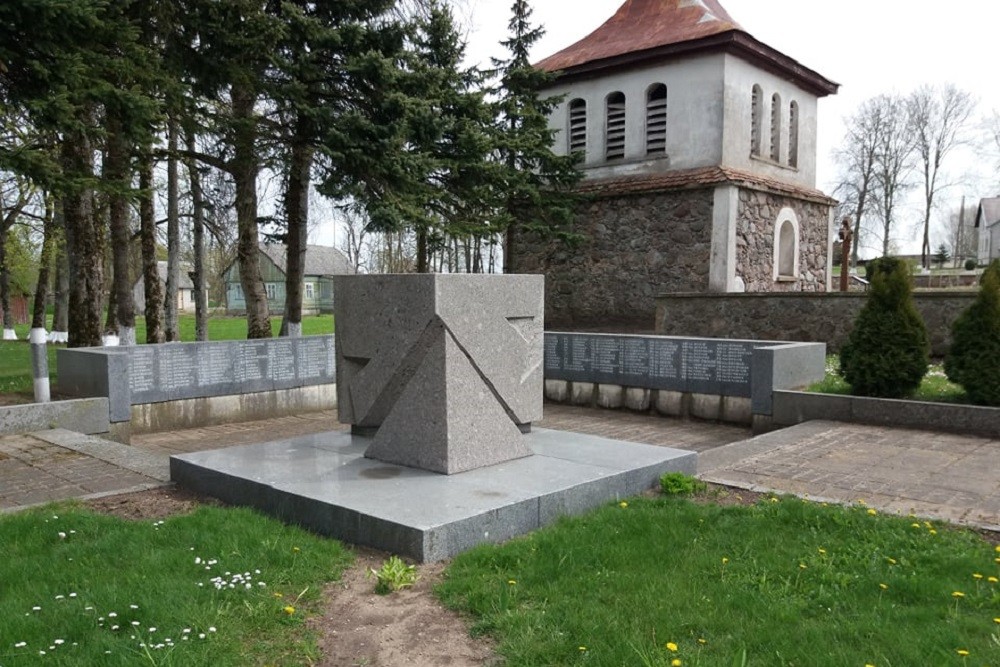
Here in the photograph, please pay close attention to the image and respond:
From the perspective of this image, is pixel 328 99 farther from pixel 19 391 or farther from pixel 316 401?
pixel 19 391

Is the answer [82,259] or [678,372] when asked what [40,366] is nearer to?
[82,259]

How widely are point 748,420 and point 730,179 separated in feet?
25.3

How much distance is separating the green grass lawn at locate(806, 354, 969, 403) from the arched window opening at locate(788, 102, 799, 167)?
394 inches

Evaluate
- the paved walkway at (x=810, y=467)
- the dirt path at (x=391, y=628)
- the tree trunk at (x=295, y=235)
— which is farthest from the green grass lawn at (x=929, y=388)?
the tree trunk at (x=295, y=235)

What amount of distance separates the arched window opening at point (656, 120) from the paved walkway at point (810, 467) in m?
10.8

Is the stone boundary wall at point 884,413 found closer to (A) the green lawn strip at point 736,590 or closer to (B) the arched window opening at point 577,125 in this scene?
(A) the green lawn strip at point 736,590

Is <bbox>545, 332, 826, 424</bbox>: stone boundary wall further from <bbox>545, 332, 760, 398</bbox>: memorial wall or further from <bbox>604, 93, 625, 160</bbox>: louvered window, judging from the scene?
<bbox>604, 93, 625, 160</bbox>: louvered window

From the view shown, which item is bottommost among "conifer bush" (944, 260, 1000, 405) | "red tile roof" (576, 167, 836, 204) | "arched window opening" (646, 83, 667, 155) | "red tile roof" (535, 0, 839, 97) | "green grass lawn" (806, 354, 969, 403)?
"green grass lawn" (806, 354, 969, 403)

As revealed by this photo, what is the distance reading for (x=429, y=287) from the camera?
5398mm

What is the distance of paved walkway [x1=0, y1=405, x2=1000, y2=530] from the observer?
5461 millimetres

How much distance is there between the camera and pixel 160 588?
11.6ft

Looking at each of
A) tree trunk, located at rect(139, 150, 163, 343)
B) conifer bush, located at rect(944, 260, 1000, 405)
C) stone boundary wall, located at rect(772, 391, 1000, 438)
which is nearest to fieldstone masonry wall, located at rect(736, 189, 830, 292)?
stone boundary wall, located at rect(772, 391, 1000, 438)

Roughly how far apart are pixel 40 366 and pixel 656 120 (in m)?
14.1

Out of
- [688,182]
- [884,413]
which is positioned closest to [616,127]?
[688,182]
